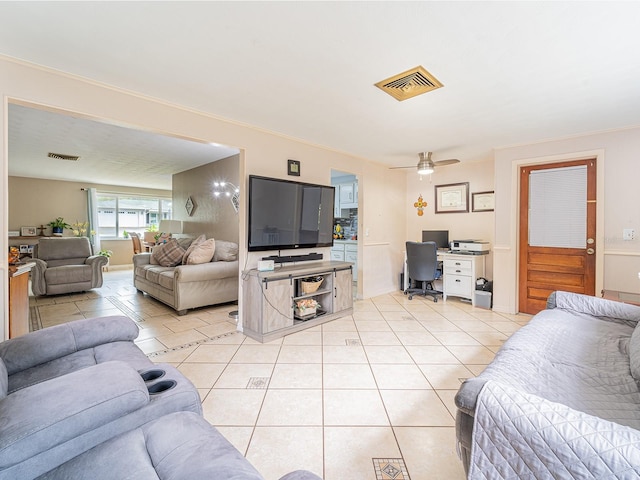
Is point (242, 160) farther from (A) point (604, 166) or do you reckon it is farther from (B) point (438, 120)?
(A) point (604, 166)

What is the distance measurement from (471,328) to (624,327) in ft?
5.08

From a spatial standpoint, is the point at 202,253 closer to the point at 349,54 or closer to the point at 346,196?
the point at 346,196

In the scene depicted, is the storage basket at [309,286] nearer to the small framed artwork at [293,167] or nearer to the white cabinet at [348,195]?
the small framed artwork at [293,167]

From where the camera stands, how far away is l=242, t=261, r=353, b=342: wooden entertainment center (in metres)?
2.96

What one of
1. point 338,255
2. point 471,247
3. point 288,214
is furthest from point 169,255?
point 471,247

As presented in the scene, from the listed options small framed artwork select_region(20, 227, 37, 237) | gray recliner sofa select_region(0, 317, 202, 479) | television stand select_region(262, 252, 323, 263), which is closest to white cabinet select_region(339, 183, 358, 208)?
television stand select_region(262, 252, 323, 263)

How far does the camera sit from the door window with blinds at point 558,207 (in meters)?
3.48

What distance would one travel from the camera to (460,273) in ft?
14.6

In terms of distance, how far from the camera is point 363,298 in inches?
185

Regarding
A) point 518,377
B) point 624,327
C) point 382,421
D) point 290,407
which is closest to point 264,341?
point 290,407

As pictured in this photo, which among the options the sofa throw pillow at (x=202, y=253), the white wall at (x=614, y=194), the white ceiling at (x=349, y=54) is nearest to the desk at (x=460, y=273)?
the white wall at (x=614, y=194)

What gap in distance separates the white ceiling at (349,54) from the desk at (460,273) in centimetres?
208

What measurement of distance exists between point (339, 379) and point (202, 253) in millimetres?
2831

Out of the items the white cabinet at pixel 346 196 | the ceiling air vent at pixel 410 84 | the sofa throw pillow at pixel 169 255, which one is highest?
the ceiling air vent at pixel 410 84
